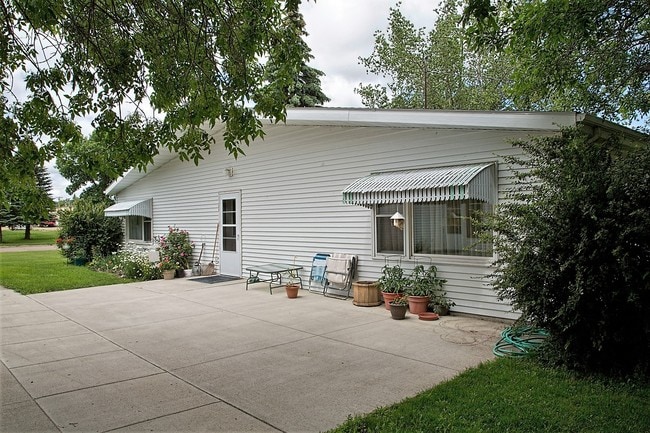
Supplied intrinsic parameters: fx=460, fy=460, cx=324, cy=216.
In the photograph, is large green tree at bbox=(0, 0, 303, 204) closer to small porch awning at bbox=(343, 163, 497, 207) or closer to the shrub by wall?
small porch awning at bbox=(343, 163, 497, 207)

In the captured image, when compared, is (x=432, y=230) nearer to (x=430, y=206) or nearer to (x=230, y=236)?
(x=430, y=206)

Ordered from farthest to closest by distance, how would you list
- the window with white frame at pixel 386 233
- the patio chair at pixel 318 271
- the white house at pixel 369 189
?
the patio chair at pixel 318 271, the window with white frame at pixel 386 233, the white house at pixel 369 189

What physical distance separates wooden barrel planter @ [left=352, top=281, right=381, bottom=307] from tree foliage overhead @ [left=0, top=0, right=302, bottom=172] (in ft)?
15.1

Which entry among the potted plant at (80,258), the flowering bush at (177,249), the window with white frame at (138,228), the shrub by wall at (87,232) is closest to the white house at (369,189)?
the flowering bush at (177,249)

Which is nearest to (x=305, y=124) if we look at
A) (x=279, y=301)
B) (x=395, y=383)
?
(x=279, y=301)

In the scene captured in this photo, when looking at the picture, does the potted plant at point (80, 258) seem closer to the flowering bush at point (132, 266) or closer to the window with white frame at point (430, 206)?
the flowering bush at point (132, 266)

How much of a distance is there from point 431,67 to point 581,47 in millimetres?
15394

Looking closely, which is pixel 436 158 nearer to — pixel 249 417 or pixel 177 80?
pixel 177 80

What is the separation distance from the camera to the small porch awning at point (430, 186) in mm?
6683

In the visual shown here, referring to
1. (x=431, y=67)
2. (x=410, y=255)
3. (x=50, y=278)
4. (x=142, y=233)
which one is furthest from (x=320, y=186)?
(x=431, y=67)

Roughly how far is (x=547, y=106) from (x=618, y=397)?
57.6ft

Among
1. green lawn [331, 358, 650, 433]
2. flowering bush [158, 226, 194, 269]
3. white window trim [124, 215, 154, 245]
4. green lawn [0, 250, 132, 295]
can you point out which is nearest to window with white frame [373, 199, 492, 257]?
green lawn [331, 358, 650, 433]

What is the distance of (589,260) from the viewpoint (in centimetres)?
456

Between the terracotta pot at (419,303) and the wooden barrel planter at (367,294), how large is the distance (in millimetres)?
1003
